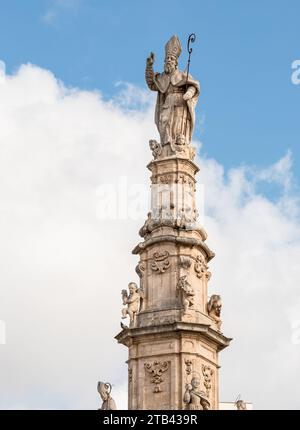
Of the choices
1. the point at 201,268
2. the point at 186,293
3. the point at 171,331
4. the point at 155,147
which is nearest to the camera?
the point at 171,331

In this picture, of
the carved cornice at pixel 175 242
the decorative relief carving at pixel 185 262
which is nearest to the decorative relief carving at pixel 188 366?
the decorative relief carving at pixel 185 262

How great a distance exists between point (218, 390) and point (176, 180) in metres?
5.36

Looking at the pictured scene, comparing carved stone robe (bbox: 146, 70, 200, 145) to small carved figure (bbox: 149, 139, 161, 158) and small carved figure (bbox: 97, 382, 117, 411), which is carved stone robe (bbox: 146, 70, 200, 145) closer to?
small carved figure (bbox: 149, 139, 161, 158)

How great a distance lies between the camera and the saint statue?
2836 centimetres

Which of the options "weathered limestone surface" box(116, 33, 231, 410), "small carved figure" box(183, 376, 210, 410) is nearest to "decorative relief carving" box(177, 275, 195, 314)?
"weathered limestone surface" box(116, 33, 231, 410)

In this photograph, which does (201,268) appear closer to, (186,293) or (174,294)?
(174,294)

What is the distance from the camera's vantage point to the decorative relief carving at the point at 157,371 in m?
25.1

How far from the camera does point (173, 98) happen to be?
28.7 metres

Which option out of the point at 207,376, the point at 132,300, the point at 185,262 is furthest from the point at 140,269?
the point at 207,376

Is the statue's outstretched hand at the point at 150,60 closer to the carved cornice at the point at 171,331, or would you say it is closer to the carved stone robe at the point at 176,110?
the carved stone robe at the point at 176,110

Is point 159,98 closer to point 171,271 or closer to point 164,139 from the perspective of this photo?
point 164,139

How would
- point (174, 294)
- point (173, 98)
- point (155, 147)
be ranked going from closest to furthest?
point (174, 294)
point (155, 147)
point (173, 98)

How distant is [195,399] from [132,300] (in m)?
3.08
